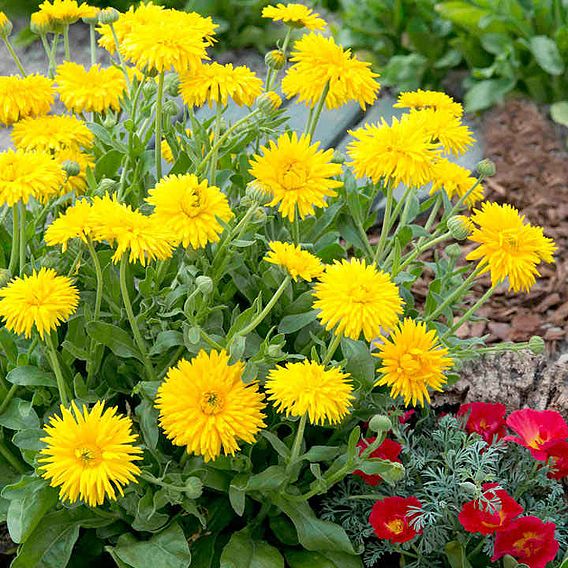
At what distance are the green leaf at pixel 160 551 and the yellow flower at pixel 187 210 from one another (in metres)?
0.49

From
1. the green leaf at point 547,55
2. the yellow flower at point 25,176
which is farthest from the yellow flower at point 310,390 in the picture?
the green leaf at point 547,55

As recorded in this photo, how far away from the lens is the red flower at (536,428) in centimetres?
160

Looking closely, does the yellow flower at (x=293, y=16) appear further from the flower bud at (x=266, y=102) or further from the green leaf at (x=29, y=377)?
the green leaf at (x=29, y=377)

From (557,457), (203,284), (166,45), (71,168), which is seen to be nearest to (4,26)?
(71,168)

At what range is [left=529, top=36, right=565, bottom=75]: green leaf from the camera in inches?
124

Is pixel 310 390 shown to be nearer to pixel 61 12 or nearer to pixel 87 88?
pixel 87 88

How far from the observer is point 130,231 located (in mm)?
1227

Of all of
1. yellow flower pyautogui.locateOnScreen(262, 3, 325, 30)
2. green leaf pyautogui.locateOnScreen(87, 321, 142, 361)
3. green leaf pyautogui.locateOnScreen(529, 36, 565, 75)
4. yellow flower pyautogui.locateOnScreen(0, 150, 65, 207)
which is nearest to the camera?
yellow flower pyautogui.locateOnScreen(0, 150, 65, 207)

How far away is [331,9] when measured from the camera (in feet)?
13.0

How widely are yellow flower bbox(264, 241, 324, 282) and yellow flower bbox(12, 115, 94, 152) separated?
0.45 metres

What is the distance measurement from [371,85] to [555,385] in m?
0.78

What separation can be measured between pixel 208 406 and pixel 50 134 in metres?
0.59

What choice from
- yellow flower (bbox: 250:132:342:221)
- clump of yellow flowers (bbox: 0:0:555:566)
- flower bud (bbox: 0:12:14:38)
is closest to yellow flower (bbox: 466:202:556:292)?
clump of yellow flowers (bbox: 0:0:555:566)

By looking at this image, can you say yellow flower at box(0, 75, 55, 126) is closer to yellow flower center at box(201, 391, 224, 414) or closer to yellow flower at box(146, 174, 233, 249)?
yellow flower at box(146, 174, 233, 249)
